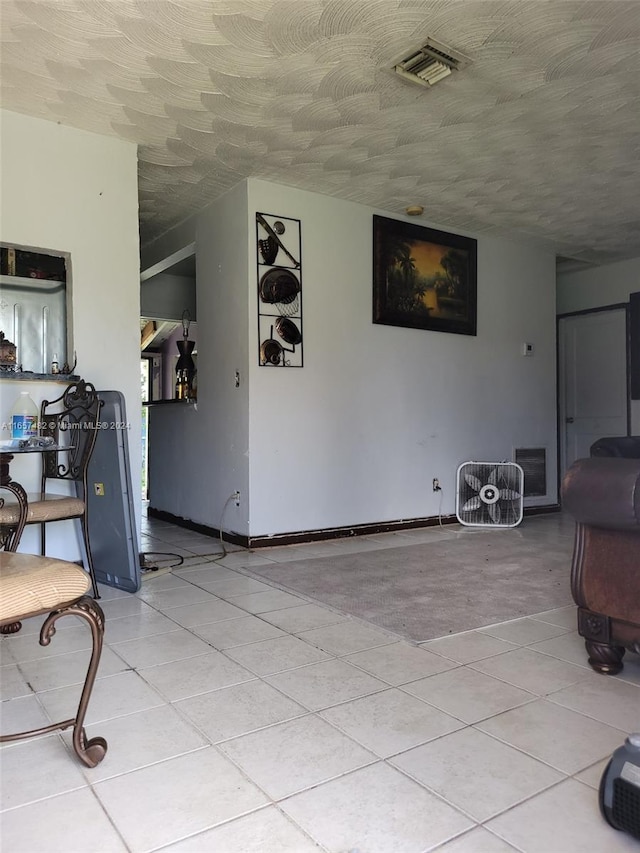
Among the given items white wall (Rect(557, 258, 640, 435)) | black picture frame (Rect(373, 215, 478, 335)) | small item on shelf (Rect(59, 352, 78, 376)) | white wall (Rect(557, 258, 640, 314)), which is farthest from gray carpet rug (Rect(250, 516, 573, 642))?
white wall (Rect(557, 258, 640, 314))

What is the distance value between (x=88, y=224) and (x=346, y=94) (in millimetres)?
1681

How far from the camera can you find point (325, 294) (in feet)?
15.4

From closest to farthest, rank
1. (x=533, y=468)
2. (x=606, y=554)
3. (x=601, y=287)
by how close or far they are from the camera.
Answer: (x=606, y=554)
(x=533, y=468)
(x=601, y=287)

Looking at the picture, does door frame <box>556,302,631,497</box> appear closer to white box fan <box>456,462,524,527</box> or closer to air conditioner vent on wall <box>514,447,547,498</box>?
air conditioner vent on wall <box>514,447,547,498</box>

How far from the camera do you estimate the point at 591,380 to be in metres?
6.77

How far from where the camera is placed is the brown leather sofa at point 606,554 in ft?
6.08

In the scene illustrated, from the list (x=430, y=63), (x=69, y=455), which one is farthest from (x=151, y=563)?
(x=430, y=63)

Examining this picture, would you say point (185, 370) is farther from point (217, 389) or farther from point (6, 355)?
point (6, 355)

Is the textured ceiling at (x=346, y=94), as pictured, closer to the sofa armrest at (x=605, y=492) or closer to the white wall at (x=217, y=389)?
the white wall at (x=217, y=389)

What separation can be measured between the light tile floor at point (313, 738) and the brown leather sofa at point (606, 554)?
143 millimetres

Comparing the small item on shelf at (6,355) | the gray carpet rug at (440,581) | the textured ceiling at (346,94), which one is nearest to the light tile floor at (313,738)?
the gray carpet rug at (440,581)

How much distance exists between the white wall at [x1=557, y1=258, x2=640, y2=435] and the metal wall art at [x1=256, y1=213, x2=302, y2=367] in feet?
13.0

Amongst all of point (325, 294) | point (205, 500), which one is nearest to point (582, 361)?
point (325, 294)

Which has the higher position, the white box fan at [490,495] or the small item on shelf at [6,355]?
the small item on shelf at [6,355]
